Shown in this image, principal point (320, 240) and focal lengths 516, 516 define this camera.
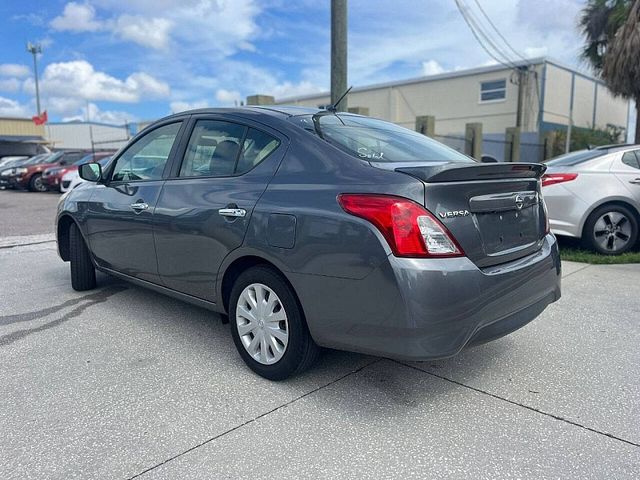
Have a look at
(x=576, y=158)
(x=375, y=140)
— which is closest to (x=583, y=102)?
(x=576, y=158)

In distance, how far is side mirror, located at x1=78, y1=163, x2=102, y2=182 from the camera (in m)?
4.54

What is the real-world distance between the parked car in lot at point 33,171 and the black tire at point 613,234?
698 inches

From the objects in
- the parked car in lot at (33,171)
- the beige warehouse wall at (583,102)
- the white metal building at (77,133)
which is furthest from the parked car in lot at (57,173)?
the white metal building at (77,133)

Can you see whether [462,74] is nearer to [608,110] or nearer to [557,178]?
[608,110]

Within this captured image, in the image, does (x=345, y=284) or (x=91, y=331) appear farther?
(x=91, y=331)

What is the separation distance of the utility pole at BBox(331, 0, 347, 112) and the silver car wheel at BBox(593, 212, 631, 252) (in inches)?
145

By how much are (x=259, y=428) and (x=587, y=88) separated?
2671 centimetres

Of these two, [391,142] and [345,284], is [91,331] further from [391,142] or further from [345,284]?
[391,142]

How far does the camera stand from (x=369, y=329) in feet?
8.53

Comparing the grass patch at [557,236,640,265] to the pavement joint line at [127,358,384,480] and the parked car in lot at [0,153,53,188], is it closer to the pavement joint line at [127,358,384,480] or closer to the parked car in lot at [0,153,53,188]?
the pavement joint line at [127,358,384,480]

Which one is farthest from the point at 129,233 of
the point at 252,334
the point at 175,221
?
the point at 252,334

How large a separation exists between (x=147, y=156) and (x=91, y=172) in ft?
2.40

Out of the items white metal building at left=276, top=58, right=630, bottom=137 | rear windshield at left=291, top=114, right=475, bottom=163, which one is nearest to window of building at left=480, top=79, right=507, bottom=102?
white metal building at left=276, top=58, right=630, bottom=137

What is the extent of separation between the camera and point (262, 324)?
122 inches
